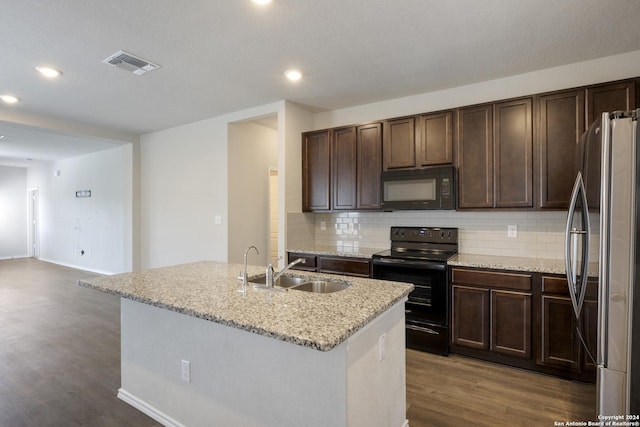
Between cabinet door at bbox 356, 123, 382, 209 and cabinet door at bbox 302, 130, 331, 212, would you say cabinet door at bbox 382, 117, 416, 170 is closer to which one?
cabinet door at bbox 356, 123, 382, 209

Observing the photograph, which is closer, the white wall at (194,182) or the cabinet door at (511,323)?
the cabinet door at (511,323)

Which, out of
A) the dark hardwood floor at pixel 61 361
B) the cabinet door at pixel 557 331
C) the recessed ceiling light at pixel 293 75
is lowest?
the dark hardwood floor at pixel 61 361

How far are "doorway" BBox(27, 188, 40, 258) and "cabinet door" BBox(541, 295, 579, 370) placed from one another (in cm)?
1155

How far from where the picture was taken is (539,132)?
9.30 feet

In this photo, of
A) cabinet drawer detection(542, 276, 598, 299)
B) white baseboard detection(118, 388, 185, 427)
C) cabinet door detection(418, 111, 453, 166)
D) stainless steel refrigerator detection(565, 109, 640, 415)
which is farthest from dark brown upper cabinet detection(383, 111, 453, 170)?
white baseboard detection(118, 388, 185, 427)

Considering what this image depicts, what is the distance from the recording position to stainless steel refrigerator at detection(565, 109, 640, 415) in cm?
149

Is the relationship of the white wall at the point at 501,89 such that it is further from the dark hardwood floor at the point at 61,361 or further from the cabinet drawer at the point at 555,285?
the dark hardwood floor at the point at 61,361

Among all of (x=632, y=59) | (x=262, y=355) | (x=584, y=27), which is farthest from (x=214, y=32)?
(x=632, y=59)

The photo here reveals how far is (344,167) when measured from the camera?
12.7ft

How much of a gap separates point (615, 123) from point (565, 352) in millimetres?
1827

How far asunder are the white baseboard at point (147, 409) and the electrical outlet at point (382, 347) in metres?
1.26

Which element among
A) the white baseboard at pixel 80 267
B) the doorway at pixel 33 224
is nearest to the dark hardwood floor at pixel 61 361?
the white baseboard at pixel 80 267

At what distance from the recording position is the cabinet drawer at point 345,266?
135 inches

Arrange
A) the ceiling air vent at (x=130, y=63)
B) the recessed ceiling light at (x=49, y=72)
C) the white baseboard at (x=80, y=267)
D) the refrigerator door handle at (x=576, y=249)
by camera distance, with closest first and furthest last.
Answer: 1. the refrigerator door handle at (x=576, y=249)
2. the ceiling air vent at (x=130, y=63)
3. the recessed ceiling light at (x=49, y=72)
4. the white baseboard at (x=80, y=267)
